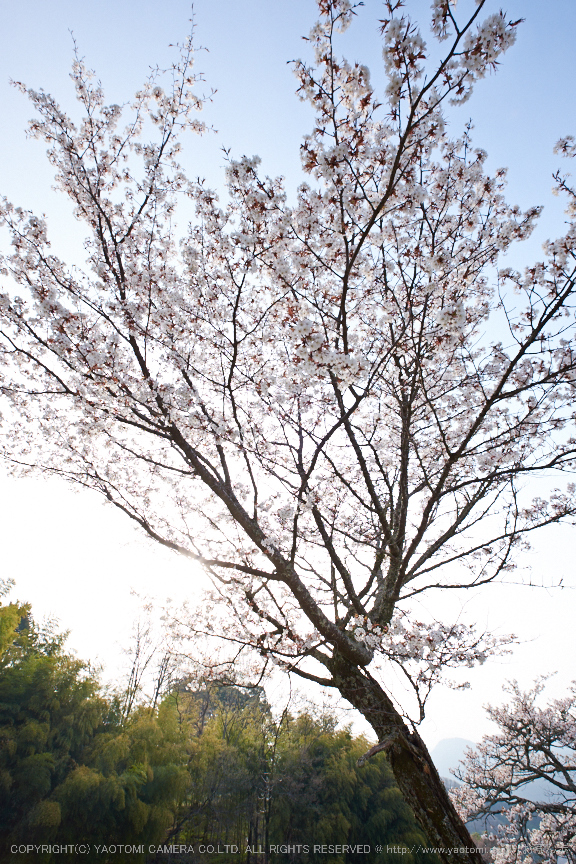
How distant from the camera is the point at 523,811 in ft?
25.7

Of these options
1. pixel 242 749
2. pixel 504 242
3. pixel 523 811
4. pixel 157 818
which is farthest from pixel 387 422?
pixel 242 749

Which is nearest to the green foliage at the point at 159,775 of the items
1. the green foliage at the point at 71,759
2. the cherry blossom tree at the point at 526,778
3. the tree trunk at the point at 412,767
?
the green foliage at the point at 71,759

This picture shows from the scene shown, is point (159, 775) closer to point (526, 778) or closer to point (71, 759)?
point (71, 759)

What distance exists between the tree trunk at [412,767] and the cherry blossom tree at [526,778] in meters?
6.53

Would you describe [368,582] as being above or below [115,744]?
above

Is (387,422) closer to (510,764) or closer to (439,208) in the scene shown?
(439,208)

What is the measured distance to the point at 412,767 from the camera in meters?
2.91

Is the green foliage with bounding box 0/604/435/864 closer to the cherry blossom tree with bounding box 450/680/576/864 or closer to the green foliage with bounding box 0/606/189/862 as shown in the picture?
the green foliage with bounding box 0/606/189/862

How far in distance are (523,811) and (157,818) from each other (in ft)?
28.8

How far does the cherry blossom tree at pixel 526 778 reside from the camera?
7.18m

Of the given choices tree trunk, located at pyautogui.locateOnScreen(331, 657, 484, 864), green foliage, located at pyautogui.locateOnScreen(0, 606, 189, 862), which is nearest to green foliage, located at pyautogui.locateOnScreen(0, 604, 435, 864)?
green foliage, located at pyautogui.locateOnScreen(0, 606, 189, 862)

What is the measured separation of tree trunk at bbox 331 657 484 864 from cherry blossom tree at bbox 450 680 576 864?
21.4ft

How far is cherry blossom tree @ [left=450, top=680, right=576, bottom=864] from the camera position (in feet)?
23.6

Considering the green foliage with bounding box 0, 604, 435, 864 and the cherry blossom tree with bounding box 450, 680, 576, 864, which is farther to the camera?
the green foliage with bounding box 0, 604, 435, 864
